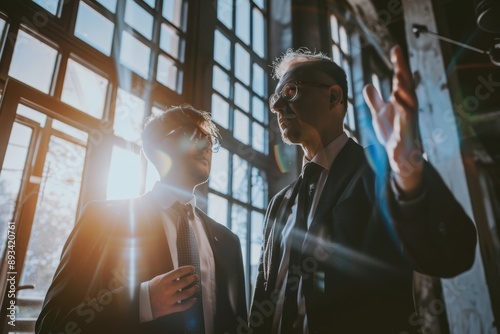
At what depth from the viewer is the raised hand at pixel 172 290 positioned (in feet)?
3.61

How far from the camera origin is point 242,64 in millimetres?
4734

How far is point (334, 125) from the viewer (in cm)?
143

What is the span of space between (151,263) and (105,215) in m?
0.26

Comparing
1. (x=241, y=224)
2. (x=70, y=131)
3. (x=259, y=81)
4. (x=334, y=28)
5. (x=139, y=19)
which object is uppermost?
(x=334, y=28)

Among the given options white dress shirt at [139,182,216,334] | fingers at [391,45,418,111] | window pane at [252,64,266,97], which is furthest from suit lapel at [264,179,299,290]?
window pane at [252,64,266,97]

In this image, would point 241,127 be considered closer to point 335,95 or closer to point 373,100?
point 335,95

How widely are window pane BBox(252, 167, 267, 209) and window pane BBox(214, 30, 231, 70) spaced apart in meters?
1.38

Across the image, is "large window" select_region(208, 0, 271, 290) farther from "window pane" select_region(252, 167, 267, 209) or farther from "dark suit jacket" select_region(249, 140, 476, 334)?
"dark suit jacket" select_region(249, 140, 476, 334)

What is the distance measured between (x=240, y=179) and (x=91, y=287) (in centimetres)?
300

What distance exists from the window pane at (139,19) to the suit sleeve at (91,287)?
2.54m

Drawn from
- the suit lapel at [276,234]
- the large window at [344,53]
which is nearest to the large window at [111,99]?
the suit lapel at [276,234]

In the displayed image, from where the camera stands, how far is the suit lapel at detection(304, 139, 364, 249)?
111 centimetres

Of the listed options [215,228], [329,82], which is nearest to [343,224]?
[329,82]

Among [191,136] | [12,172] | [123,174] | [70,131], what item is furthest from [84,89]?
[191,136]
